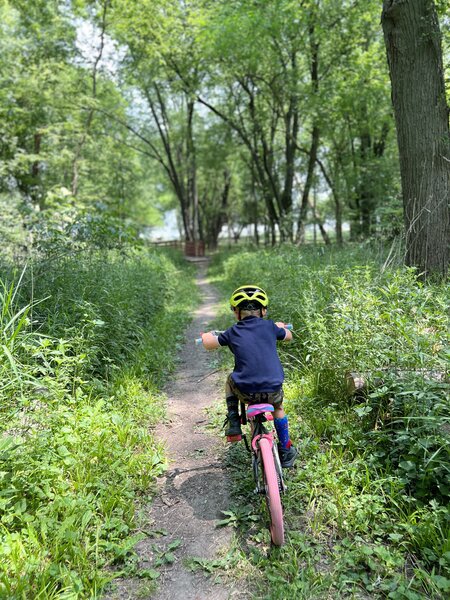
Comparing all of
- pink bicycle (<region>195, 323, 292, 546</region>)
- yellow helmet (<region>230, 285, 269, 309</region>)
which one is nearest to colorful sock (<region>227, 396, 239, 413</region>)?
pink bicycle (<region>195, 323, 292, 546</region>)

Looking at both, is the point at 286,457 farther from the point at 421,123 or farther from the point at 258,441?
the point at 421,123

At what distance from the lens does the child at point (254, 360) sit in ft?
8.65

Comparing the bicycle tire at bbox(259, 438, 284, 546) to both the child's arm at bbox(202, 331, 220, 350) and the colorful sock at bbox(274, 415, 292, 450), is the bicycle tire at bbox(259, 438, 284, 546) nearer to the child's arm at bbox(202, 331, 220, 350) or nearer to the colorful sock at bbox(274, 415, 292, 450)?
the colorful sock at bbox(274, 415, 292, 450)

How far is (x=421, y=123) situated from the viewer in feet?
17.5

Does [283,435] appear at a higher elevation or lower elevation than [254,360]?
lower

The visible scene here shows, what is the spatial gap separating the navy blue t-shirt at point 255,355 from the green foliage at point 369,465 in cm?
88

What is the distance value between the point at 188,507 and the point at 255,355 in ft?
4.29

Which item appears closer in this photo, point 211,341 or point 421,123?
point 211,341

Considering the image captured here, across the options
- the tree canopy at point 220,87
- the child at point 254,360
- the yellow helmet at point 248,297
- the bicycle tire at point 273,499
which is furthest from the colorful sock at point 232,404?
the tree canopy at point 220,87

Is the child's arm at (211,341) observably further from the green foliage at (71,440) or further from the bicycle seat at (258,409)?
the green foliage at (71,440)

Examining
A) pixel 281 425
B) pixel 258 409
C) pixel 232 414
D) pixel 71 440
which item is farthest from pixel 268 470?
pixel 71 440

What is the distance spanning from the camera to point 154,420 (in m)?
4.03

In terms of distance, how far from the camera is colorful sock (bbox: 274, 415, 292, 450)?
9.25 feet

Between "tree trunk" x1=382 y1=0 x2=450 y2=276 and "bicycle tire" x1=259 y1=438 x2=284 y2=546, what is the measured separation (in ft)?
13.0
